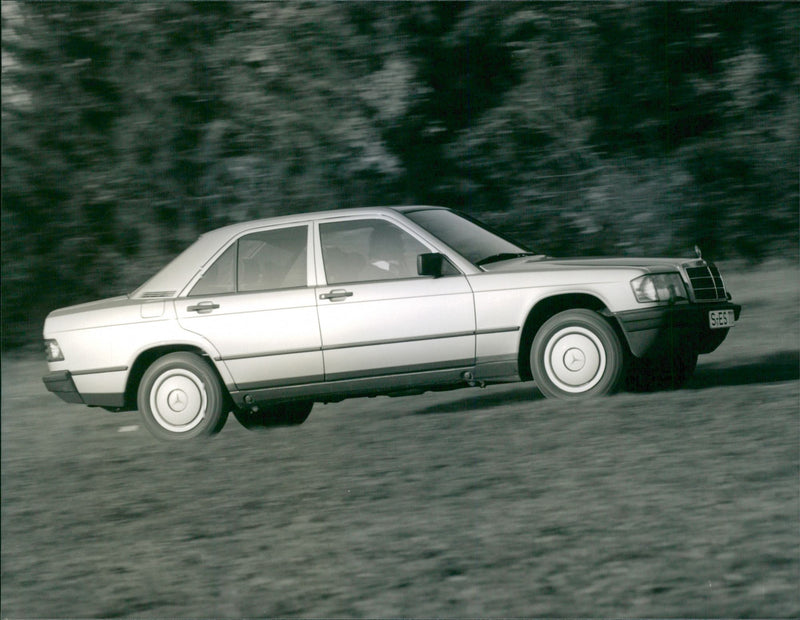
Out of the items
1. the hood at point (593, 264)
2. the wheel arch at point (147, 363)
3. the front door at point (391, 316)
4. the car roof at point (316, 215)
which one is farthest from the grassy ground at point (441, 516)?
the car roof at point (316, 215)

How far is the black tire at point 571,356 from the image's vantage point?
319 inches

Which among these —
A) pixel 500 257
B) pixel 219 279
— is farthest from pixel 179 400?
pixel 500 257

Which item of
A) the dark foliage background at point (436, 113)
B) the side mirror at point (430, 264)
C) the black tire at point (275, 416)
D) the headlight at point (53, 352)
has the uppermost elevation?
the dark foliage background at point (436, 113)

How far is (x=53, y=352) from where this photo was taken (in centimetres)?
903

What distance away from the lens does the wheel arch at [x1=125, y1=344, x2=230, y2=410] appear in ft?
28.5

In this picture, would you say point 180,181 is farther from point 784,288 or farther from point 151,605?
point 151,605

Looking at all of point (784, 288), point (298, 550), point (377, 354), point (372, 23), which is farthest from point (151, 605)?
point (784, 288)

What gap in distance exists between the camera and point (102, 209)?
645 inches

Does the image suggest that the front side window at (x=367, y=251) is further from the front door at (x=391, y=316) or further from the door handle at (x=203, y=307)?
the door handle at (x=203, y=307)

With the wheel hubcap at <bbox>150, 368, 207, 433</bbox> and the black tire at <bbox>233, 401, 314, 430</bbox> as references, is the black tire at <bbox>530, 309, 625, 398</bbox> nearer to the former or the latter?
the black tire at <bbox>233, 401, 314, 430</bbox>

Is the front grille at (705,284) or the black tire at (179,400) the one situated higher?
the front grille at (705,284)

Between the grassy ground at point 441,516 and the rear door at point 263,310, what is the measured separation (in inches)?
19.9

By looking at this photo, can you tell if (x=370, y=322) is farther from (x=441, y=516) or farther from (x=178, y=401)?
(x=441, y=516)

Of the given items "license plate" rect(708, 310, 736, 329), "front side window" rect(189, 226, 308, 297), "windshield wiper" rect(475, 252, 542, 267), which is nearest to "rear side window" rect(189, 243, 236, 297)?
"front side window" rect(189, 226, 308, 297)
